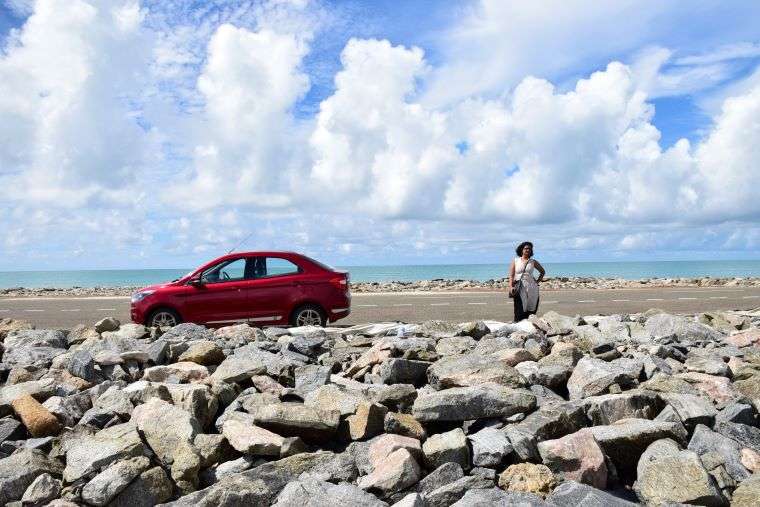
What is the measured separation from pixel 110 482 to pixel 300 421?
1507mm

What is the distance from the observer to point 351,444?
5578 millimetres

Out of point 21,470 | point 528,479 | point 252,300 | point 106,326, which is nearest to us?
point 528,479

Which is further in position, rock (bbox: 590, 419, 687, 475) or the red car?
the red car

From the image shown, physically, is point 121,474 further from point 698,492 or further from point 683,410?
point 683,410

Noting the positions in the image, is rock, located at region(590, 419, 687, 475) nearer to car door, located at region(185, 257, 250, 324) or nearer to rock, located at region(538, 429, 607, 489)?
rock, located at region(538, 429, 607, 489)

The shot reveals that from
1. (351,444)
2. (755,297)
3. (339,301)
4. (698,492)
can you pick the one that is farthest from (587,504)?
(755,297)

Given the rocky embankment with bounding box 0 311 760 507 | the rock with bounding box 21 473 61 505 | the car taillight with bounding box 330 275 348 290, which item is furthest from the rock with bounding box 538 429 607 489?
the car taillight with bounding box 330 275 348 290

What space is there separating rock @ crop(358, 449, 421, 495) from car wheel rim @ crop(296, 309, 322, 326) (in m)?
7.98

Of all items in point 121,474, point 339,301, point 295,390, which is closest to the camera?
point 121,474

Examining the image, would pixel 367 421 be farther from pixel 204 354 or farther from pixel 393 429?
pixel 204 354

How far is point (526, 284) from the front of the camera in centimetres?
1162

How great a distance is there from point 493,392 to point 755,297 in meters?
19.8

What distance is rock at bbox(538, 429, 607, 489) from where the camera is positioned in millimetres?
4914

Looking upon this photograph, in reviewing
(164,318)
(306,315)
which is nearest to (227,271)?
(164,318)
